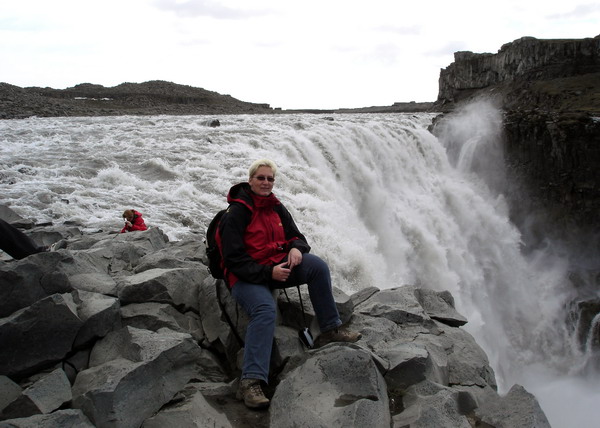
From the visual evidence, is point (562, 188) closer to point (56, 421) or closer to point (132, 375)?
point (132, 375)

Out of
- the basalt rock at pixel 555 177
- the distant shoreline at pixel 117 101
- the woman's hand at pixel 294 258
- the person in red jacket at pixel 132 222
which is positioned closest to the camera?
the woman's hand at pixel 294 258

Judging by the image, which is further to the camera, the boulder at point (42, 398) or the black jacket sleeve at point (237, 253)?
the black jacket sleeve at point (237, 253)

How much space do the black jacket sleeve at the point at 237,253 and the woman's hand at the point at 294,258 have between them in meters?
0.20

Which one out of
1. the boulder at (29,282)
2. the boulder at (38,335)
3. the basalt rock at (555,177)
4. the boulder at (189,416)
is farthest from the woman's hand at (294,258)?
the basalt rock at (555,177)

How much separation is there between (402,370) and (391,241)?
11.0 meters

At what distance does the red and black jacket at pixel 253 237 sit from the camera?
4.42 m

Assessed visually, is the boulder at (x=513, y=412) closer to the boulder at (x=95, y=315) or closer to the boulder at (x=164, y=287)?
the boulder at (x=164, y=287)

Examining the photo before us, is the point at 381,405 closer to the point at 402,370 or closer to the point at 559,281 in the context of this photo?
the point at 402,370

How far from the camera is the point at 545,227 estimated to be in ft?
83.4

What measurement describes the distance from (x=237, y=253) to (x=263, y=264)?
292 millimetres

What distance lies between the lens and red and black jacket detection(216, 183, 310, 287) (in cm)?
442

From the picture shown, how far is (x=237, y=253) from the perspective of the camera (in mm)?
4414

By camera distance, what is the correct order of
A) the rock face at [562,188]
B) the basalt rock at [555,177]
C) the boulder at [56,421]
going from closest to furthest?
the boulder at [56,421] < the rock face at [562,188] < the basalt rock at [555,177]

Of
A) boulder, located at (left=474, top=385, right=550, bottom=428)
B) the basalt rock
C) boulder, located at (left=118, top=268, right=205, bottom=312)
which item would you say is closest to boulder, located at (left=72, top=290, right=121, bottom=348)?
boulder, located at (left=118, top=268, right=205, bottom=312)
